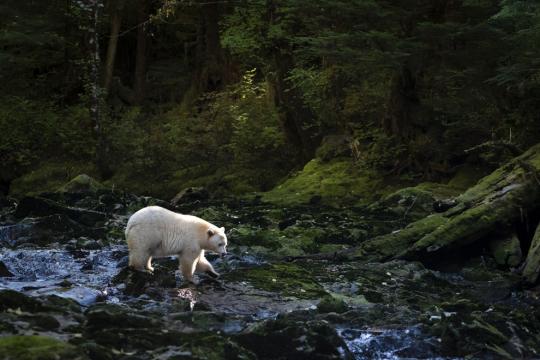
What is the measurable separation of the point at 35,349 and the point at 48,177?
21.0m

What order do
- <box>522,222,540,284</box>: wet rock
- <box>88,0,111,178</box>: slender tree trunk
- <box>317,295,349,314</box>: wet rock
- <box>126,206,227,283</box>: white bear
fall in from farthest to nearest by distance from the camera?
<box>88,0,111,178</box>: slender tree trunk
<box>126,206,227,283</box>: white bear
<box>522,222,540,284</box>: wet rock
<box>317,295,349,314</box>: wet rock

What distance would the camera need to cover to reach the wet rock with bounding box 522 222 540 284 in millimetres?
10367

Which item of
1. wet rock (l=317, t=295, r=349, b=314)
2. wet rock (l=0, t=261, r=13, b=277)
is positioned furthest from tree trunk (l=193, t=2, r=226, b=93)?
wet rock (l=317, t=295, r=349, b=314)

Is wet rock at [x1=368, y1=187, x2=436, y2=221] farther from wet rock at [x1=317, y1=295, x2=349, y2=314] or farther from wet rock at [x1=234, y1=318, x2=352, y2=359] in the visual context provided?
wet rock at [x1=234, y1=318, x2=352, y2=359]

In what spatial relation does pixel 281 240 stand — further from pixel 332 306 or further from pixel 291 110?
pixel 291 110

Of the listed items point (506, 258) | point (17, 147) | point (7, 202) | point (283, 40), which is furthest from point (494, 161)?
point (17, 147)

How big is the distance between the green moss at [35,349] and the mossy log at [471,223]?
7.16m

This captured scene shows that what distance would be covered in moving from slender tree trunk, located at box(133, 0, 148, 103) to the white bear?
23.9 metres

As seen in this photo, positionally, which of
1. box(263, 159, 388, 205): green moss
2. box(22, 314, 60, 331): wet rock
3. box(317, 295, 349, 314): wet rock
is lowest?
box(263, 159, 388, 205): green moss

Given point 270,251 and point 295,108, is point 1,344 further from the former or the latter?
point 295,108

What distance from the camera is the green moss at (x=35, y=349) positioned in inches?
237

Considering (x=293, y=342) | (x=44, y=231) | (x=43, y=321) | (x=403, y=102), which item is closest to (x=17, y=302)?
(x=43, y=321)

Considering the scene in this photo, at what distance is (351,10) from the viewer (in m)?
17.6

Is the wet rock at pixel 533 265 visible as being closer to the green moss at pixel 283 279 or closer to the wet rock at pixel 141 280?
the green moss at pixel 283 279
